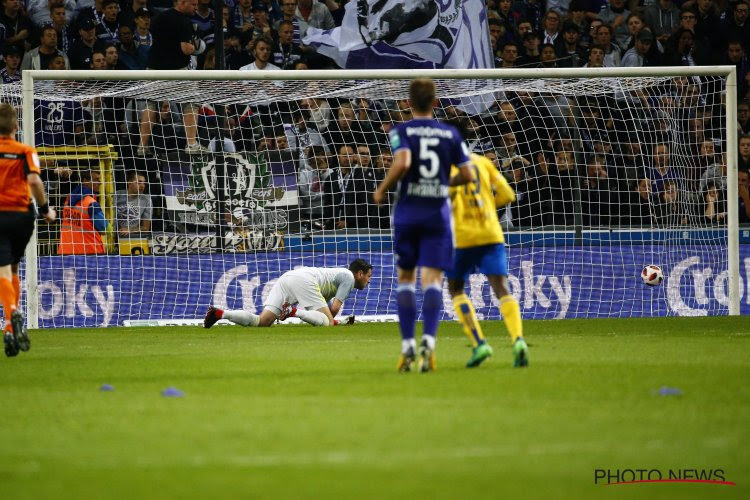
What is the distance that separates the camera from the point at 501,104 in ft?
61.5

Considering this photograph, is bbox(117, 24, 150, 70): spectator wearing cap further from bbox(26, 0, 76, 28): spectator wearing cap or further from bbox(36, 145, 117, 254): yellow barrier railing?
bbox(36, 145, 117, 254): yellow barrier railing

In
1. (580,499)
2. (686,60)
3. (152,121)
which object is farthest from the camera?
(686,60)

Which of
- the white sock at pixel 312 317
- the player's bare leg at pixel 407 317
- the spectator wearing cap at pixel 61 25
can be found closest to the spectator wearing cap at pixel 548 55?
the white sock at pixel 312 317

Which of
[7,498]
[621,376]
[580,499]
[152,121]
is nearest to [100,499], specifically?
[7,498]

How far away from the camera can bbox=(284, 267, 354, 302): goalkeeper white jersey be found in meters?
16.3

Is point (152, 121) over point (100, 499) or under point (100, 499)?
over

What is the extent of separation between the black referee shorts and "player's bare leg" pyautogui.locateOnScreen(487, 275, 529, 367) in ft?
14.3

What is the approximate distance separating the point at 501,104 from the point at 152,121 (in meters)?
4.95

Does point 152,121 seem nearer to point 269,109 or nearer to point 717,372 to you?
point 269,109

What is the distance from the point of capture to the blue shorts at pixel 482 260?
9.91 meters

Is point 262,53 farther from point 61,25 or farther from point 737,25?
point 737,25

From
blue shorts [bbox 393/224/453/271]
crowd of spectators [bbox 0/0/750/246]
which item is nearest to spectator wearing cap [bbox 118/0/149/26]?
crowd of spectators [bbox 0/0/750/246]

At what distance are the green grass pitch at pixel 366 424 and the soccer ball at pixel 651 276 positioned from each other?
5.10 meters

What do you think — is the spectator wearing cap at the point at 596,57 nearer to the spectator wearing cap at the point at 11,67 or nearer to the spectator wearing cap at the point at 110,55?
the spectator wearing cap at the point at 110,55
